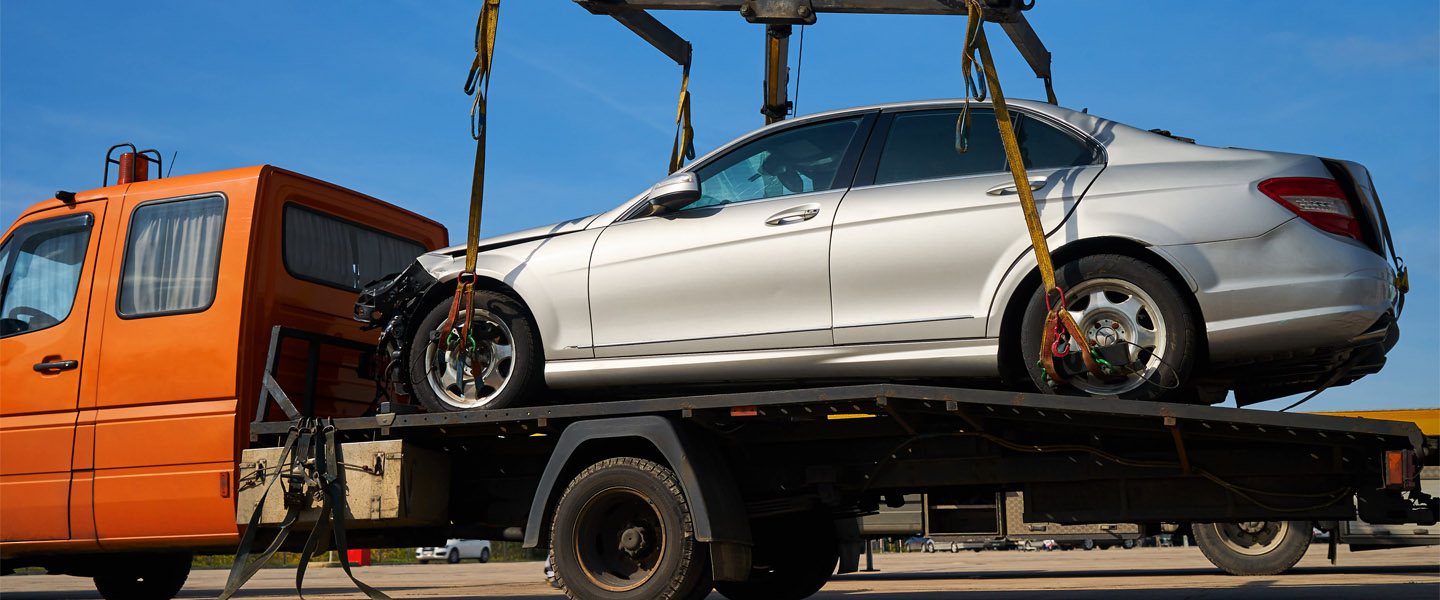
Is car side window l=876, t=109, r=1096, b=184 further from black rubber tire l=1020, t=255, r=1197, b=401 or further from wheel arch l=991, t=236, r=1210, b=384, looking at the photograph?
black rubber tire l=1020, t=255, r=1197, b=401

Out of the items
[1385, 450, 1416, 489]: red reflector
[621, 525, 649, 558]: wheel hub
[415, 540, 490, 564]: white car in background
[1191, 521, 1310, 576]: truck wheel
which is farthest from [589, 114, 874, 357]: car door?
[415, 540, 490, 564]: white car in background

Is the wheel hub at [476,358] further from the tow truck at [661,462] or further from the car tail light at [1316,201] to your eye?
the car tail light at [1316,201]

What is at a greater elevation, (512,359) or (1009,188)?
(1009,188)

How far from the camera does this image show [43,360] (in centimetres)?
628

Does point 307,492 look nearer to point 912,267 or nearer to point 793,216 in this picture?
point 793,216

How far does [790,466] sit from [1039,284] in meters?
1.45

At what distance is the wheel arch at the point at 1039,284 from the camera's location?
4414 millimetres

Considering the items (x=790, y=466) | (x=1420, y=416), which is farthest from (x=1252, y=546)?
(x=790, y=466)

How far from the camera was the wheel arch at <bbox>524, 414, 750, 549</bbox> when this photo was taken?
4910 mm

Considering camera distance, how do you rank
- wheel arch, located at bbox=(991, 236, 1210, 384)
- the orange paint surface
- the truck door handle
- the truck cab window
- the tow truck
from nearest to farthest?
wheel arch, located at bbox=(991, 236, 1210, 384) < the tow truck < the orange paint surface < the truck cab window < the truck door handle

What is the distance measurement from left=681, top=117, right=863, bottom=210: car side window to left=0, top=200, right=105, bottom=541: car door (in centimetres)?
336

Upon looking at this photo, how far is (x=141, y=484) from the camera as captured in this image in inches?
231

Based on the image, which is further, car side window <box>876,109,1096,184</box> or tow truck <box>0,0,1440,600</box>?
car side window <box>876,109,1096,184</box>

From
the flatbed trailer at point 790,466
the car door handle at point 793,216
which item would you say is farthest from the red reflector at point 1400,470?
the car door handle at point 793,216
